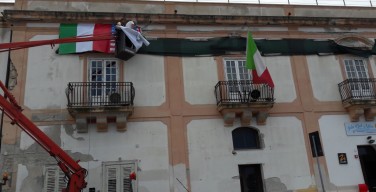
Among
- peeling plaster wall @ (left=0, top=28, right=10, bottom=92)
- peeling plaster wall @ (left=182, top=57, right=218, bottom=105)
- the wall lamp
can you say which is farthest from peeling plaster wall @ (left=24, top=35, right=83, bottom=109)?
the wall lamp

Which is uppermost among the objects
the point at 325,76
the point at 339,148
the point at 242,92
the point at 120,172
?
the point at 325,76

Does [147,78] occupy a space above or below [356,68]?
below

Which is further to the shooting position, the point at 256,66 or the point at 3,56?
the point at 3,56

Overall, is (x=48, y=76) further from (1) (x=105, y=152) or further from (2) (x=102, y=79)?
(1) (x=105, y=152)

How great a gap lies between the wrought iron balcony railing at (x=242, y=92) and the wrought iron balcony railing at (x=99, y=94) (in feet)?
11.4

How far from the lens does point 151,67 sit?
53.8 ft

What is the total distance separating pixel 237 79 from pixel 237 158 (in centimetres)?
328

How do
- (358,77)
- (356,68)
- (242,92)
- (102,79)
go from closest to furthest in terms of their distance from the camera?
(102,79)
(242,92)
(358,77)
(356,68)

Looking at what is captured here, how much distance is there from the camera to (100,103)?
15023 millimetres

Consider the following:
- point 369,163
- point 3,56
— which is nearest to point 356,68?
point 369,163

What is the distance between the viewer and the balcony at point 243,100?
51.6 ft

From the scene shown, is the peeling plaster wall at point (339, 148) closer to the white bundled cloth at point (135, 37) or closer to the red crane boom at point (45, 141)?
the white bundled cloth at point (135, 37)

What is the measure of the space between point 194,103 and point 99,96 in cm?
372

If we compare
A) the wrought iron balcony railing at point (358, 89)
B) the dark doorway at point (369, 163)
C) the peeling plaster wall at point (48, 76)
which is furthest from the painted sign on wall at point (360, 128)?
the peeling plaster wall at point (48, 76)
